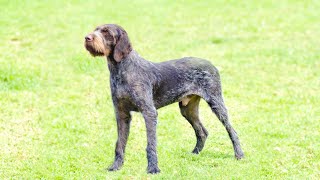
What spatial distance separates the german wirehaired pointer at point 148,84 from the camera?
964 cm

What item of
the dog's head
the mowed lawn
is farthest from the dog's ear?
the mowed lawn

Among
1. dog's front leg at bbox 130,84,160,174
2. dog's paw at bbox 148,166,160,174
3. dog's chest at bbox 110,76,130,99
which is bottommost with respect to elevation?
dog's paw at bbox 148,166,160,174

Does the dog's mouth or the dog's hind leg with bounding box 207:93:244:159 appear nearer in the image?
the dog's mouth

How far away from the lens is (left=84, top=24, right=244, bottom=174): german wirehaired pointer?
9.64m

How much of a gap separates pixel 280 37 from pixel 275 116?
8151mm

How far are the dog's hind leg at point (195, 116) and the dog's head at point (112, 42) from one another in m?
1.68

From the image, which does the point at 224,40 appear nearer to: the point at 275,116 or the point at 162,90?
the point at 275,116

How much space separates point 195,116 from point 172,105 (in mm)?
3501

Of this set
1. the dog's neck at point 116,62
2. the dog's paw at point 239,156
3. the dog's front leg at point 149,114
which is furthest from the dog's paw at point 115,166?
the dog's paw at point 239,156

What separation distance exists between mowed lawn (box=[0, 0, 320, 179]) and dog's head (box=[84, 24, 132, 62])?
5.98 feet

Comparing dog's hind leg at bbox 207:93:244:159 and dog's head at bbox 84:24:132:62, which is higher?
dog's head at bbox 84:24:132:62

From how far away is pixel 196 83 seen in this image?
10.6 meters

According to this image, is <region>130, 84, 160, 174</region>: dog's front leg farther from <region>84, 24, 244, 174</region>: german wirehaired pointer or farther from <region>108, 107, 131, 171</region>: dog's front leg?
<region>108, 107, 131, 171</region>: dog's front leg

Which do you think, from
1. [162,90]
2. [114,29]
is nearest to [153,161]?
[162,90]
